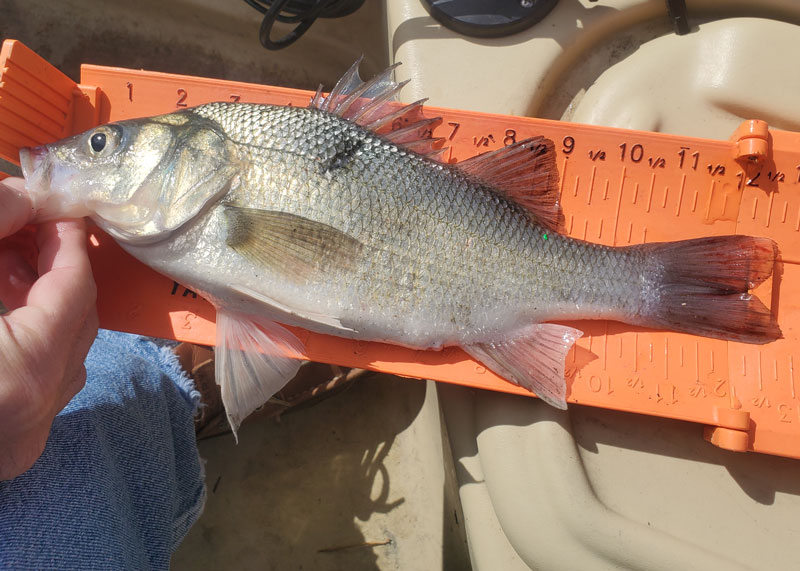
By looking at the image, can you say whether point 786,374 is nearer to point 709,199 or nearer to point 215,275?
point 709,199

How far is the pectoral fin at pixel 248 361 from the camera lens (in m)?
1.57

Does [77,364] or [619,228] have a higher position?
[619,228]

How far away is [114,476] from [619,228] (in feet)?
5.43

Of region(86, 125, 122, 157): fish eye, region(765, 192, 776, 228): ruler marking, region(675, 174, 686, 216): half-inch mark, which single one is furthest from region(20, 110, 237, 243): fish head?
region(765, 192, 776, 228): ruler marking

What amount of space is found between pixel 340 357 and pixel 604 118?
1.19 metres

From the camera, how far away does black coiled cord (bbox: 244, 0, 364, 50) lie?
72.2 inches

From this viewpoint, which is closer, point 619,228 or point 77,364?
point 77,364

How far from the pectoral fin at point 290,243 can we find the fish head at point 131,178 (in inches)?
4.8

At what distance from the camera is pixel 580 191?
1.69m

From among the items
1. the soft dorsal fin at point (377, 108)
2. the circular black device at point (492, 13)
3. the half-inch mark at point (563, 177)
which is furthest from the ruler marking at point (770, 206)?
the soft dorsal fin at point (377, 108)


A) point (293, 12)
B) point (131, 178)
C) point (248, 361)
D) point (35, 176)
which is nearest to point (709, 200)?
point (248, 361)

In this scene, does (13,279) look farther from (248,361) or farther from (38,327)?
(248,361)

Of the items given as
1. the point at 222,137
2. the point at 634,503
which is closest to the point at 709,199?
the point at 634,503

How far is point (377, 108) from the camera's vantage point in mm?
1602
